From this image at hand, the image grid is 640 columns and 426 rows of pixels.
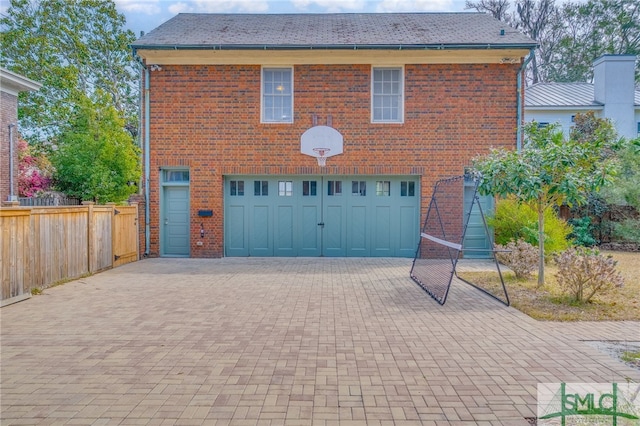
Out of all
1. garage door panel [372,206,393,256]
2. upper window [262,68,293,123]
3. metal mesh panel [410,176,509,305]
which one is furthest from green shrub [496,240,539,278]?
upper window [262,68,293,123]

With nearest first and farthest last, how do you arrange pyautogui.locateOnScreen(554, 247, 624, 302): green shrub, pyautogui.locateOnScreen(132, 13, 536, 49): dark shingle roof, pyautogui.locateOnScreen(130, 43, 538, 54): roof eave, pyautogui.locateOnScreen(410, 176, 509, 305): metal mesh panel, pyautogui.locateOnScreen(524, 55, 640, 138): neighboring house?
pyautogui.locateOnScreen(554, 247, 624, 302): green shrub, pyautogui.locateOnScreen(410, 176, 509, 305): metal mesh panel, pyautogui.locateOnScreen(130, 43, 538, 54): roof eave, pyautogui.locateOnScreen(132, 13, 536, 49): dark shingle roof, pyautogui.locateOnScreen(524, 55, 640, 138): neighboring house

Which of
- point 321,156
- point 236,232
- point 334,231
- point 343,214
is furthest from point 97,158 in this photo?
point 343,214

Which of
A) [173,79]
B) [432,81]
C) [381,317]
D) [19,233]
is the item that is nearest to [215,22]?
[173,79]

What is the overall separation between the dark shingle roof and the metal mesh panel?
4.12m

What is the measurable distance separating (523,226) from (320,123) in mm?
5939

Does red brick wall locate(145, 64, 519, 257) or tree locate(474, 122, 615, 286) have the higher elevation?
red brick wall locate(145, 64, 519, 257)

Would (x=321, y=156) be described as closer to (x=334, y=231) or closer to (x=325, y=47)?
(x=334, y=231)

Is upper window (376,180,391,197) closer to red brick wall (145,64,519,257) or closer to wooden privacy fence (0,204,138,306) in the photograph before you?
red brick wall (145,64,519,257)

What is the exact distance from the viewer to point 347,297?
700cm

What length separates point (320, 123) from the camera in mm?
11477

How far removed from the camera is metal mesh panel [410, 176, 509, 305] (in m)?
7.17

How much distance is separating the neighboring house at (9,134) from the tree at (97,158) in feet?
4.55

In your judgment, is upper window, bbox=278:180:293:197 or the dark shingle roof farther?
upper window, bbox=278:180:293:197

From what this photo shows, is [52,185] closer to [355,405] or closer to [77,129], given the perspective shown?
[77,129]
